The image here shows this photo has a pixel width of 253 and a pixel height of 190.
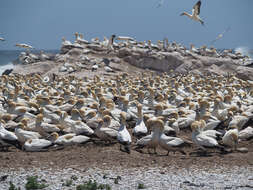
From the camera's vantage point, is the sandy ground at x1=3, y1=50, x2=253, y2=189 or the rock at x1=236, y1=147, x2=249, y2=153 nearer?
the sandy ground at x1=3, y1=50, x2=253, y2=189

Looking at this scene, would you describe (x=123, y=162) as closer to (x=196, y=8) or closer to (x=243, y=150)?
(x=243, y=150)

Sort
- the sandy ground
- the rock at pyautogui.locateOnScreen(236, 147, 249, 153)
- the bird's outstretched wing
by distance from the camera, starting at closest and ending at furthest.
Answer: the sandy ground, the rock at pyautogui.locateOnScreen(236, 147, 249, 153), the bird's outstretched wing

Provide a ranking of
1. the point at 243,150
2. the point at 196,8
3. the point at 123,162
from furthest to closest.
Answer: the point at 196,8, the point at 243,150, the point at 123,162

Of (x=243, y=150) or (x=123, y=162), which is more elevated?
(x=243, y=150)

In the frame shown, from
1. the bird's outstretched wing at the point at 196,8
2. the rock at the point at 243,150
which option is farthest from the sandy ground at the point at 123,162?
the bird's outstretched wing at the point at 196,8

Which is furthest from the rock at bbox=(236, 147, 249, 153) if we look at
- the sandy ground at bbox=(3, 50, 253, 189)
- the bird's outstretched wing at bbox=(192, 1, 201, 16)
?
the bird's outstretched wing at bbox=(192, 1, 201, 16)

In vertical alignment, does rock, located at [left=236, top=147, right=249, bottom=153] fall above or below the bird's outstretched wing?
below

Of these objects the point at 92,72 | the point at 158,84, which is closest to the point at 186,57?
the point at 92,72

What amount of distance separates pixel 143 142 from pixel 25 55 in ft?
81.5

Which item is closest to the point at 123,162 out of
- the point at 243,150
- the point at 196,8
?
the point at 243,150

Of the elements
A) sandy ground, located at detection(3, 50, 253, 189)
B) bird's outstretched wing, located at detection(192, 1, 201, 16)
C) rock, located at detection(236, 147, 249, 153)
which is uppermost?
bird's outstretched wing, located at detection(192, 1, 201, 16)

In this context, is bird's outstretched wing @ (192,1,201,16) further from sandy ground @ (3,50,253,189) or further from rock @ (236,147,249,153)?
rock @ (236,147,249,153)

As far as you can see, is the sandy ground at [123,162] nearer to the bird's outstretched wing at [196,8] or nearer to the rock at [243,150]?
the rock at [243,150]

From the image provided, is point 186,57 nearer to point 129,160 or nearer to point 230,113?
point 230,113
